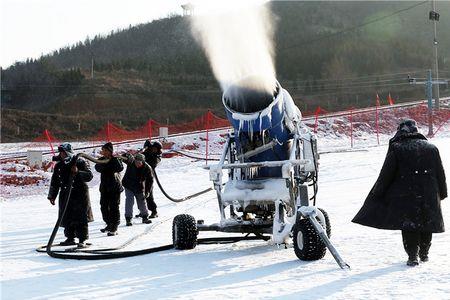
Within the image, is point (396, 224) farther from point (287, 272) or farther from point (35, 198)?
point (35, 198)

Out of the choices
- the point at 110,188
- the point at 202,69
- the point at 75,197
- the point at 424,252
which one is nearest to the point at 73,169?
the point at 75,197

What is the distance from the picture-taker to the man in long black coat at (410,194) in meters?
7.38

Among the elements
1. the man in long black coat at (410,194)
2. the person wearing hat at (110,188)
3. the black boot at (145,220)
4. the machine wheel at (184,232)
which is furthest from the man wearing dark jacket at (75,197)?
the man in long black coat at (410,194)

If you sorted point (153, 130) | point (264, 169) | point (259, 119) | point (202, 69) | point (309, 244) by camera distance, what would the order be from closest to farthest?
point (309, 244), point (259, 119), point (264, 169), point (153, 130), point (202, 69)

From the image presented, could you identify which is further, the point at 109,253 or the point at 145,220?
the point at 145,220

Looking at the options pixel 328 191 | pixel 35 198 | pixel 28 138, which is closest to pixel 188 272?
pixel 328 191

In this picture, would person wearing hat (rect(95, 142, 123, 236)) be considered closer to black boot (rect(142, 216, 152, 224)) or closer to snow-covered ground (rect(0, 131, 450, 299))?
snow-covered ground (rect(0, 131, 450, 299))

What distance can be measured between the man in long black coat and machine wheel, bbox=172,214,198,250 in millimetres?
2789

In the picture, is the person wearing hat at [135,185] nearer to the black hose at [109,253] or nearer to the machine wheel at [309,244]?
the black hose at [109,253]

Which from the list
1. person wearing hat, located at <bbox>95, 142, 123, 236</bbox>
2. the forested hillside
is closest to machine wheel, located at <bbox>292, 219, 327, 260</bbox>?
person wearing hat, located at <bbox>95, 142, 123, 236</bbox>

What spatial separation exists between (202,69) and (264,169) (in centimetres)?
8299

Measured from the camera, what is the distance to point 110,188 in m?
11.3

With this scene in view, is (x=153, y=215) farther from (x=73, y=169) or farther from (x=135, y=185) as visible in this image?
(x=73, y=169)

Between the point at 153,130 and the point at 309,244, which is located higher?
the point at 153,130
